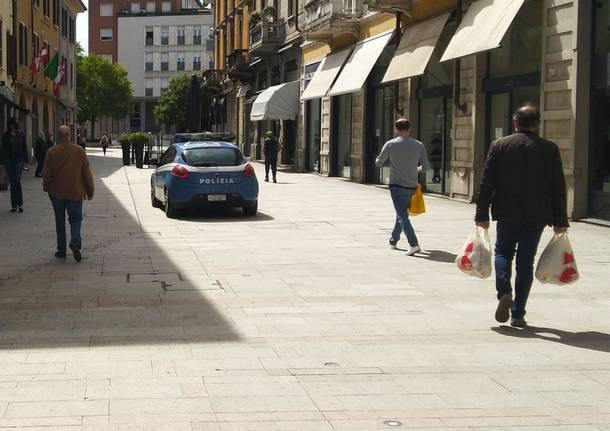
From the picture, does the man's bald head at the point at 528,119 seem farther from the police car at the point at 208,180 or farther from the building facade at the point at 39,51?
the building facade at the point at 39,51

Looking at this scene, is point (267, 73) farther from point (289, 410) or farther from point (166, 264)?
point (289, 410)

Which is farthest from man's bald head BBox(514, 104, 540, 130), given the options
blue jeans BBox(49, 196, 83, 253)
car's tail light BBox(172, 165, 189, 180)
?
car's tail light BBox(172, 165, 189, 180)

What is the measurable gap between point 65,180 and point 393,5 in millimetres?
14106

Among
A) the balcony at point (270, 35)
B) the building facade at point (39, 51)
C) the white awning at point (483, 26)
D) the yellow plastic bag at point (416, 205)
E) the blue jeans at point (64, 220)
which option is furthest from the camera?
the balcony at point (270, 35)

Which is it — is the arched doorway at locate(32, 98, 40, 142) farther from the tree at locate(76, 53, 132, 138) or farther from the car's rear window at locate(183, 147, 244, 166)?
the tree at locate(76, 53, 132, 138)

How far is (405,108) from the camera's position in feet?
79.9

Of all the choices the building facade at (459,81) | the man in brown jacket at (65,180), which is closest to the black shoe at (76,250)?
the man in brown jacket at (65,180)

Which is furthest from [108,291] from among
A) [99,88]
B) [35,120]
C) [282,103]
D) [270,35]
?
→ [99,88]

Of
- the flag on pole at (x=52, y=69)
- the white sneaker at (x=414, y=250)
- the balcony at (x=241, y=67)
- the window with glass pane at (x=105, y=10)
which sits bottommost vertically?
the white sneaker at (x=414, y=250)

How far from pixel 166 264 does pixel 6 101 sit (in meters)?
17.2

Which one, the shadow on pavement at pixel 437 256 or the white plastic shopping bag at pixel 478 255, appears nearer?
the white plastic shopping bag at pixel 478 255

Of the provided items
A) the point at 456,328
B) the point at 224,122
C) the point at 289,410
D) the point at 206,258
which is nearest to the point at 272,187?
the point at 206,258

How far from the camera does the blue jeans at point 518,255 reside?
7230mm

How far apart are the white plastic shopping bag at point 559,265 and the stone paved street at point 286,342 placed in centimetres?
44
